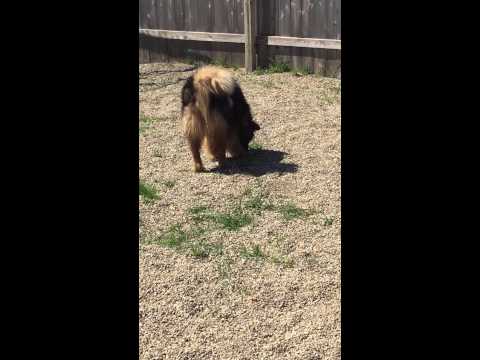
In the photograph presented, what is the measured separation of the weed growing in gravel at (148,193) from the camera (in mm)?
6180

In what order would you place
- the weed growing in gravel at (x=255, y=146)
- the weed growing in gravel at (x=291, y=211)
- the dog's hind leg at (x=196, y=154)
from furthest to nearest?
the weed growing in gravel at (x=255, y=146)
the dog's hind leg at (x=196, y=154)
the weed growing in gravel at (x=291, y=211)

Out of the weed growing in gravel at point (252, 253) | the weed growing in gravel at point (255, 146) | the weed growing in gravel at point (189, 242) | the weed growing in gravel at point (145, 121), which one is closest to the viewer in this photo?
the weed growing in gravel at point (252, 253)

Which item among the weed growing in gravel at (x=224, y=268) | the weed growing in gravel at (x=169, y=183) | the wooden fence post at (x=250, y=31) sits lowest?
the weed growing in gravel at (x=224, y=268)

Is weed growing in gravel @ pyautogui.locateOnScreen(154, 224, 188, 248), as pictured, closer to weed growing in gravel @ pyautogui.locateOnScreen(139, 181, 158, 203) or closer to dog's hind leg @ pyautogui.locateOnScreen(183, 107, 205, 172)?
weed growing in gravel @ pyautogui.locateOnScreen(139, 181, 158, 203)

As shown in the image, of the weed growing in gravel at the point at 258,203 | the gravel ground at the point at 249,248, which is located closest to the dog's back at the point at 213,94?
the gravel ground at the point at 249,248

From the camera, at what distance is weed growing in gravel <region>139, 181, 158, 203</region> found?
20.3ft

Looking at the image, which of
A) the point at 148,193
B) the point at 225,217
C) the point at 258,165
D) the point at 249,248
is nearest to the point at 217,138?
the point at 258,165

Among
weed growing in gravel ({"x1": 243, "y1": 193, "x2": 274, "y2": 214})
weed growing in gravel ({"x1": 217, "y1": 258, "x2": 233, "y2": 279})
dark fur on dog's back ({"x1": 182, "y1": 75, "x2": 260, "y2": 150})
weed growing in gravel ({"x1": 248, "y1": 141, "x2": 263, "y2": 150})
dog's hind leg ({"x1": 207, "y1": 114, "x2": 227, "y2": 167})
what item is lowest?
weed growing in gravel ({"x1": 217, "y1": 258, "x2": 233, "y2": 279})

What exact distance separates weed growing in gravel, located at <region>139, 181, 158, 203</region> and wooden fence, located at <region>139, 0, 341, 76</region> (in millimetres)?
5242

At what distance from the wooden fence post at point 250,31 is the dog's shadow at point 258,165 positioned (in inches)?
161

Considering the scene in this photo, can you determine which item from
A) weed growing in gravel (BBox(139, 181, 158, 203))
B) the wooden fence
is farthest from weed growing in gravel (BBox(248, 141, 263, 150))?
the wooden fence

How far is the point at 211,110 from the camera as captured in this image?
6.59 m

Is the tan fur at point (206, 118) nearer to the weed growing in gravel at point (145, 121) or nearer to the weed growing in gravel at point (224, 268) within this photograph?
the weed growing in gravel at point (145, 121)
